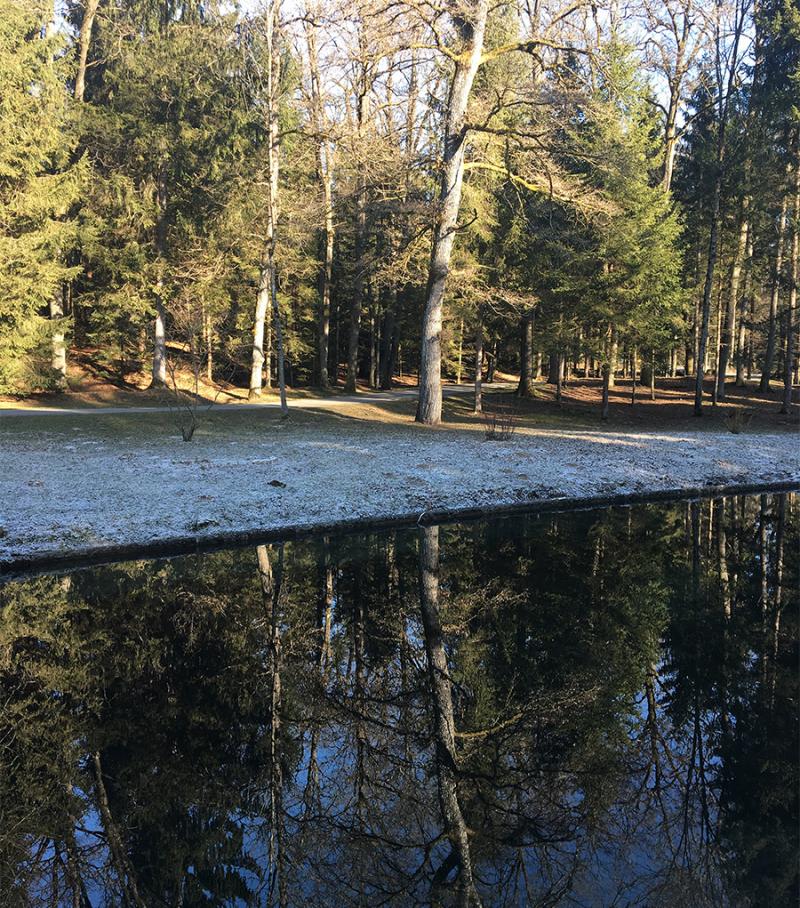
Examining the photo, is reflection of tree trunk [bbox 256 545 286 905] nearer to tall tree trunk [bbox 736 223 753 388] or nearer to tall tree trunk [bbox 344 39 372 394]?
tall tree trunk [bbox 344 39 372 394]

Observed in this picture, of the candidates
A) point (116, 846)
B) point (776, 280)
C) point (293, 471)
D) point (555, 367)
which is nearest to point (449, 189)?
point (293, 471)

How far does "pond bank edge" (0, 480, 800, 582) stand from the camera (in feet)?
27.5

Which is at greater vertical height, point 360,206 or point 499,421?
point 360,206

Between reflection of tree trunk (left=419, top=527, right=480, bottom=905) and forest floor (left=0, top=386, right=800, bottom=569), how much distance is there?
11.2 ft

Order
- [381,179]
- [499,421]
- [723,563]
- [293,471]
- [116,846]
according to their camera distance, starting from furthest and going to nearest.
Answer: [499,421]
[381,179]
[293,471]
[723,563]
[116,846]

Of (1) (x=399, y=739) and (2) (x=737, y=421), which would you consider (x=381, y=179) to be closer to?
(2) (x=737, y=421)

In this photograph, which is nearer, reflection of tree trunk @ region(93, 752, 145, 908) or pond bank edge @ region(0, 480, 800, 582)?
reflection of tree trunk @ region(93, 752, 145, 908)

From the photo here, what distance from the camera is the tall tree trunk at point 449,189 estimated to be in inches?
700

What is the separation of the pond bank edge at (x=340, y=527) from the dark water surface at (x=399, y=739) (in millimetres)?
663

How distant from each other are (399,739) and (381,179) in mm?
16821

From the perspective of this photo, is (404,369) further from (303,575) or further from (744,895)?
(744,895)

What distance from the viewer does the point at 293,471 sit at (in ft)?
41.1

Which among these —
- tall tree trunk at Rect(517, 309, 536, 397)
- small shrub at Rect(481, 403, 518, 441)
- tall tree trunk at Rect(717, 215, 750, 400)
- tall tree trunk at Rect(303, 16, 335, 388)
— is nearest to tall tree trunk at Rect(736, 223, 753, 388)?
tall tree trunk at Rect(717, 215, 750, 400)

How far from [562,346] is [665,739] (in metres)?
21.0
